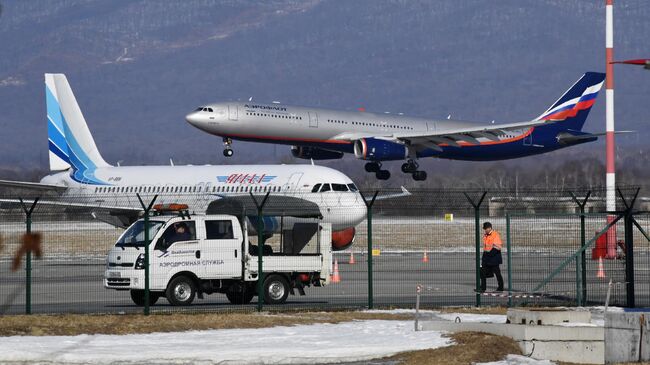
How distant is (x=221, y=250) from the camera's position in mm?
28594

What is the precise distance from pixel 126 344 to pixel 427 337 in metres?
4.60

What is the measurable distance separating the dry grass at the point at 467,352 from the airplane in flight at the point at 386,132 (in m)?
50.6

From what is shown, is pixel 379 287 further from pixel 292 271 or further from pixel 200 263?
pixel 200 263

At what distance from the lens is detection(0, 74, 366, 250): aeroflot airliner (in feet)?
145

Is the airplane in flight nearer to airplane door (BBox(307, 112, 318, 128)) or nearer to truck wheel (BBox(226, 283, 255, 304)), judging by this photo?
airplane door (BBox(307, 112, 318, 128))

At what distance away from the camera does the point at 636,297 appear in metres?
30.5

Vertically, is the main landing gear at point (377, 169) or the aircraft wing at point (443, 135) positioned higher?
the aircraft wing at point (443, 135)

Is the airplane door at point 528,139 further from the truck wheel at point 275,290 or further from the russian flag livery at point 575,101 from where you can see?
the truck wheel at point 275,290

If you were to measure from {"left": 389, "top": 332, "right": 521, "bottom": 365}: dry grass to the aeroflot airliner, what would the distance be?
15813 millimetres

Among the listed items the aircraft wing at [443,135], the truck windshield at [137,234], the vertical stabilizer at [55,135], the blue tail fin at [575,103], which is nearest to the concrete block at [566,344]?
the truck windshield at [137,234]

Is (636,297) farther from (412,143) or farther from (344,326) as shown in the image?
(412,143)

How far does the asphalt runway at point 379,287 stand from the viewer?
95.2 ft

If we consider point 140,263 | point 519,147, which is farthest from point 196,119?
point 140,263

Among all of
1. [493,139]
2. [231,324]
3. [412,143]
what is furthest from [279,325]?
[493,139]
